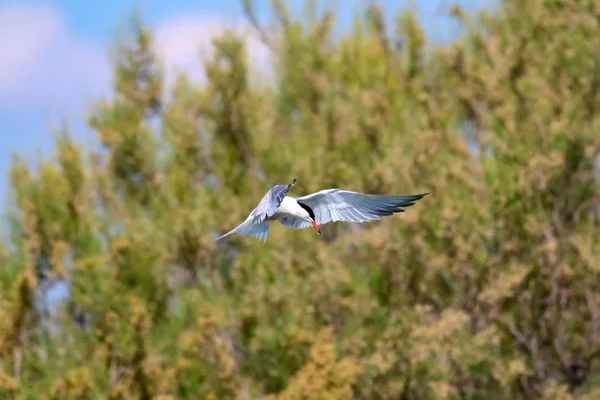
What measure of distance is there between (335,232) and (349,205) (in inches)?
474

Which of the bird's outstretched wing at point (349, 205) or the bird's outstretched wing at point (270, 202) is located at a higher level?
the bird's outstretched wing at point (349, 205)

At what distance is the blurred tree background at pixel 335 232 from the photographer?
688 inches

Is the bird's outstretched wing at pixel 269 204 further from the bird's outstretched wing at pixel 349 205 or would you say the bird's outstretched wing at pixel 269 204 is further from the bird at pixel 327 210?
the bird's outstretched wing at pixel 349 205

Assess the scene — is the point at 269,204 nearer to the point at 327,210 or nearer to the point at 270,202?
the point at 270,202

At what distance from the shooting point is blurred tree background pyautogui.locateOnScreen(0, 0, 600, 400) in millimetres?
17469

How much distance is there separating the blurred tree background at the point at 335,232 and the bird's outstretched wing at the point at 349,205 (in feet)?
22.6

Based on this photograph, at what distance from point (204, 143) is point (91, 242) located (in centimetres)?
315

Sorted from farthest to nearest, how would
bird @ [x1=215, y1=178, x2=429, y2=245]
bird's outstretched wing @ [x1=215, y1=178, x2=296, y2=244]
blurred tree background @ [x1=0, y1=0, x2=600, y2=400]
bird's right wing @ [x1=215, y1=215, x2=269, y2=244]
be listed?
1. blurred tree background @ [x1=0, y1=0, x2=600, y2=400]
2. bird's right wing @ [x1=215, y1=215, x2=269, y2=244]
3. bird @ [x1=215, y1=178, x2=429, y2=245]
4. bird's outstretched wing @ [x1=215, y1=178, x2=296, y2=244]

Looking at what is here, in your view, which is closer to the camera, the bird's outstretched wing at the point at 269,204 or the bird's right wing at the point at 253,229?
the bird's outstretched wing at the point at 269,204

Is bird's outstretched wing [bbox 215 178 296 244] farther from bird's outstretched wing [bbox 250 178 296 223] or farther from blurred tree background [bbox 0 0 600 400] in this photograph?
blurred tree background [bbox 0 0 600 400]

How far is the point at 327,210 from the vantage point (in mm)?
9000

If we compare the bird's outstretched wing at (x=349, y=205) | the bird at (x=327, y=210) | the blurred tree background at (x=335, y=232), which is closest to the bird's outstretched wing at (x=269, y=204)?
the bird at (x=327, y=210)

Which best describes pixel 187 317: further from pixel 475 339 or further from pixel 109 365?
pixel 475 339

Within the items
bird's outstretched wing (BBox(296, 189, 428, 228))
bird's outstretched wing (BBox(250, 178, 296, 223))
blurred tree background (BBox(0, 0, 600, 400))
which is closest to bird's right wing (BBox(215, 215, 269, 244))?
bird's outstretched wing (BBox(296, 189, 428, 228))
